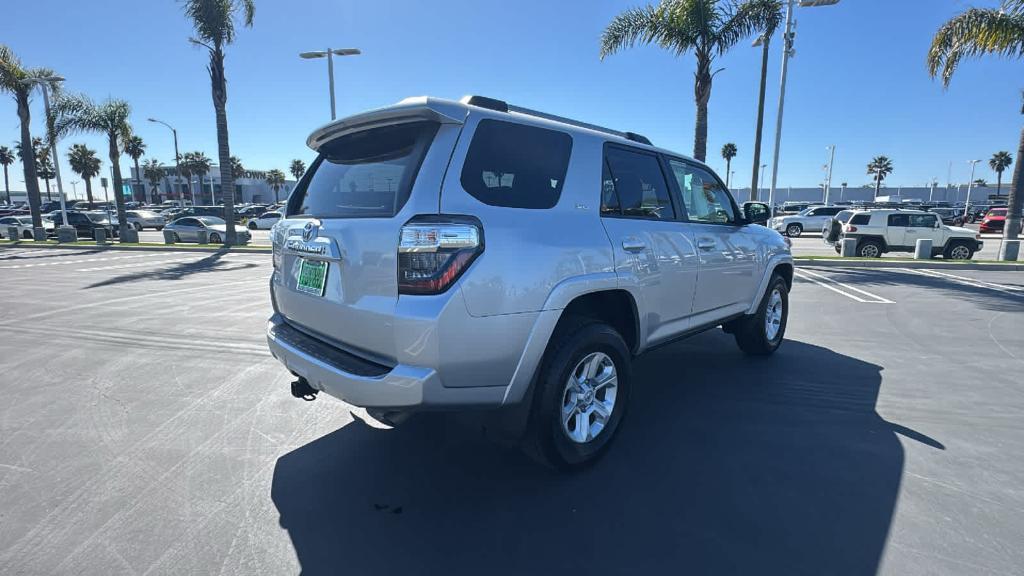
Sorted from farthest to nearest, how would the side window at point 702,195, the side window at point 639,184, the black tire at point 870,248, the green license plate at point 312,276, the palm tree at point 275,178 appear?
the palm tree at point 275,178 < the black tire at point 870,248 < the side window at point 702,195 < the side window at point 639,184 < the green license plate at point 312,276

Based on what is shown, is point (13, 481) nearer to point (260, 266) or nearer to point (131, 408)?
point (131, 408)

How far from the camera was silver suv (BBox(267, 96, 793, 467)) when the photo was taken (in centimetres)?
221

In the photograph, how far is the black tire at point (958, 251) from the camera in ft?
48.8

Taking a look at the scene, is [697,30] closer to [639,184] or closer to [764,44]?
[764,44]

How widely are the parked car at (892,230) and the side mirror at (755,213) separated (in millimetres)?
14140

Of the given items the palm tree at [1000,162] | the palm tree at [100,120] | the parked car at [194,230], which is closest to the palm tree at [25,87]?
the palm tree at [100,120]

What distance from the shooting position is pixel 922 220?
15703 mm

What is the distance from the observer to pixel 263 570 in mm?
2084

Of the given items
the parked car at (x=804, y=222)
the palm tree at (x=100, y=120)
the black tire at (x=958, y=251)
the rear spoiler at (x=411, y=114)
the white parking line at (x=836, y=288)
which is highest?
the palm tree at (x=100, y=120)

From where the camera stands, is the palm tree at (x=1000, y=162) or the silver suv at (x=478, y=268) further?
the palm tree at (x=1000, y=162)

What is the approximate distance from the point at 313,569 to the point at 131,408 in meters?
2.61

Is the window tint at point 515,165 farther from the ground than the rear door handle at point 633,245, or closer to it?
farther from the ground

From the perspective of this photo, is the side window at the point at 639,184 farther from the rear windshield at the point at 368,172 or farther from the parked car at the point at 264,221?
the parked car at the point at 264,221

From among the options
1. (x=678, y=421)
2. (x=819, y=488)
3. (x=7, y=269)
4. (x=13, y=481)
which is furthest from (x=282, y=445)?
(x=7, y=269)
